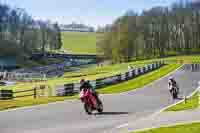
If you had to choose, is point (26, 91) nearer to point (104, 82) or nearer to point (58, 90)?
point (58, 90)

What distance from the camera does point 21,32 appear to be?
160750 millimetres

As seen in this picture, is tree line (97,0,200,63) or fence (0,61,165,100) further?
tree line (97,0,200,63)

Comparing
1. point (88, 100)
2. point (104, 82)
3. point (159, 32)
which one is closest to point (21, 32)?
point (159, 32)

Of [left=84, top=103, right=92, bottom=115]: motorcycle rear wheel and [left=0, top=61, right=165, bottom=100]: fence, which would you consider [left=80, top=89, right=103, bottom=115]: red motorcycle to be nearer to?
[left=84, top=103, right=92, bottom=115]: motorcycle rear wheel

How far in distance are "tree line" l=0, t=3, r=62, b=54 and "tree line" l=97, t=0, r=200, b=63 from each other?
88.4 ft

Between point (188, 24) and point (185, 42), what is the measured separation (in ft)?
24.9

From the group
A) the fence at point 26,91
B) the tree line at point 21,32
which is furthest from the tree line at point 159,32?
the fence at point 26,91

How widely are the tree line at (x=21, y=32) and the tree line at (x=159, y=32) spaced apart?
27.0 metres

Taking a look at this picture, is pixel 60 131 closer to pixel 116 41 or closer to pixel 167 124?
pixel 167 124

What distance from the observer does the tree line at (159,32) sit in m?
123

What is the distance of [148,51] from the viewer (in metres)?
144

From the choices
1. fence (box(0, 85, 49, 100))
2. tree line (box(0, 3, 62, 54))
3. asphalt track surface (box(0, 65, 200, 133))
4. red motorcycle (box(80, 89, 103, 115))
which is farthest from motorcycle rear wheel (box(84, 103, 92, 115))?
tree line (box(0, 3, 62, 54))

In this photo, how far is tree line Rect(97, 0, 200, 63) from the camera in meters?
123

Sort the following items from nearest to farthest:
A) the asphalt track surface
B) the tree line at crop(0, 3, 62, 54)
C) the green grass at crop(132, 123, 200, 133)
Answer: the green grass at crop(132, 123, 200, 133) < the asphalt track surface < the tree line at crop(0, 3, 62, 54)
